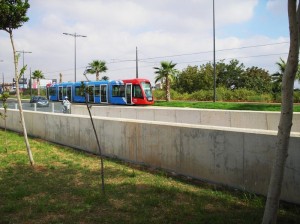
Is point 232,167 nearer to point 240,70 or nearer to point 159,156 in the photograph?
Result: point 159,156

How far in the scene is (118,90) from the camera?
30.5 meters

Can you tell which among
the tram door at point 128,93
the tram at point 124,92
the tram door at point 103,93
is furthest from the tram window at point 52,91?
the tram door at point 128,93

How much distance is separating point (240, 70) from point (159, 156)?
5215 cm

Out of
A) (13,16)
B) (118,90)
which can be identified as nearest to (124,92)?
(118,90)

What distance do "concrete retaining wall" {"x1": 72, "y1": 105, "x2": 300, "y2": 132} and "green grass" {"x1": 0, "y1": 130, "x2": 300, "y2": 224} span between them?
538 centimetres

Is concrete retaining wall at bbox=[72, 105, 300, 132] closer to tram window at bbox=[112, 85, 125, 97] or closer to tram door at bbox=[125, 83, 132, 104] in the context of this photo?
tram door at bbox=[125, 83, 132, 104]

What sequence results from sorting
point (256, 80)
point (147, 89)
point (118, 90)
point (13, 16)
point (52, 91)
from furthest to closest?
point (256, 80), point (52, 91), point (118, 90), point (147, 89), point (13, 16)

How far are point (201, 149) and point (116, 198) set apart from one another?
2332 mm

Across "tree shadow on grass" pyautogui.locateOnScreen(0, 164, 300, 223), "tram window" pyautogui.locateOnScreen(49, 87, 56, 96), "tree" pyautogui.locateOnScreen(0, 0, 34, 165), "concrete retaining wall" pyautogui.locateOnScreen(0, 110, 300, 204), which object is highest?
"tree" pyautogui.locateOnScreen(0, 0, 34, 165)

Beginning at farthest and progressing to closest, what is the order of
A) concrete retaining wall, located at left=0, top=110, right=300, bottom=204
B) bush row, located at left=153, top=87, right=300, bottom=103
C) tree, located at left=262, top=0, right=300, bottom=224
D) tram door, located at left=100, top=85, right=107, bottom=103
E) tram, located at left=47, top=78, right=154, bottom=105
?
bush row, located at left=153, top=87, right=300, bottom=103 < tram door, located at left=100, top=85, right=107, bottom=103 < tram, located at left=47, top=78, right=154, bottom=105 < concrete retaining wall, located at left=0, top=110, right=300, bottom=204 < tree, located at left=262, top=0, right=300, bottom=224

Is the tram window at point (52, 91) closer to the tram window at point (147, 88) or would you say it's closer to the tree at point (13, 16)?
the tram window at point (147, 88)

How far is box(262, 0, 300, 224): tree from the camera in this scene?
3.67 m

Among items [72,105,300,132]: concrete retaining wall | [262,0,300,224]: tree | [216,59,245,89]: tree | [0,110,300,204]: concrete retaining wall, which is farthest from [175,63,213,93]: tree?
[262,0,300,224]: tree

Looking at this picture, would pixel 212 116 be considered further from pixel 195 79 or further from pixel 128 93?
pixel 195 79
